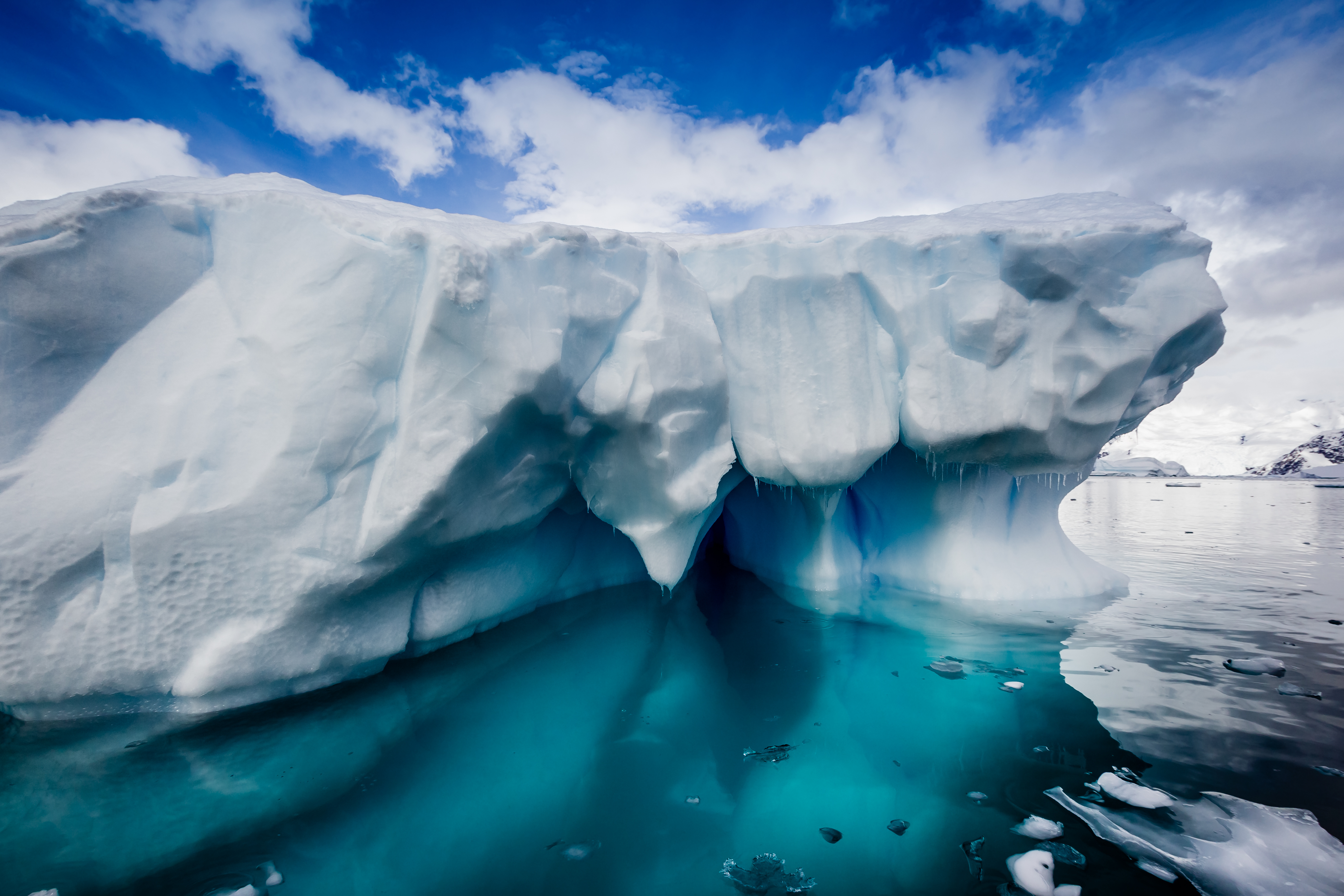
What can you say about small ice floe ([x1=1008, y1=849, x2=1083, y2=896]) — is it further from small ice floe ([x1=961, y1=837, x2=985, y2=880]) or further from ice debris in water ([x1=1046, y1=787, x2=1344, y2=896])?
ice debris in water ([x1=1046, y1=787, x2=1344, y2=896])

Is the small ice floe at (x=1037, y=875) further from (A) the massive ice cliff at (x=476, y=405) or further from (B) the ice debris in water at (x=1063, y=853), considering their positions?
(A) the massive ice cliff at (x=476, y=405)

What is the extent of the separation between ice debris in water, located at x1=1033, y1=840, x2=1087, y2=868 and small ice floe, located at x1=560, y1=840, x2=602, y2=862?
5.72 ft

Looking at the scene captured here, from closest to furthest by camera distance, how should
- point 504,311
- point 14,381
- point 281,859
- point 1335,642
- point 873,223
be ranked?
1. point 281,859
2. point 14,381
3. point 504,311
4. point 1335,642
5. point 873,223

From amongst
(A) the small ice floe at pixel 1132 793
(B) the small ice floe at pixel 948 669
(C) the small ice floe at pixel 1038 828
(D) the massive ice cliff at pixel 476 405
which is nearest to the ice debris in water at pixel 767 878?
(C) the small ice floe at pixel 1038 828

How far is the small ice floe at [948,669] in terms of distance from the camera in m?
3.82

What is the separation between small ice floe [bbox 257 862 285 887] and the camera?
204cm

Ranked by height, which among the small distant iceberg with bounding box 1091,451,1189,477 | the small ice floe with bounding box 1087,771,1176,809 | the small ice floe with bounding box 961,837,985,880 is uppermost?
the small distant iceberg with bounding box 1091,451,1189,477

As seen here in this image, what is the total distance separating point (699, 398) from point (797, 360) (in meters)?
1.00

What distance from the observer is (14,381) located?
9.29 ft

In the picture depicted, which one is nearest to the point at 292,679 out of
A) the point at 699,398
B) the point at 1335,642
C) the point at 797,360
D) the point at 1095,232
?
the point at 699,398

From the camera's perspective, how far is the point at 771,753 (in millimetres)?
2930

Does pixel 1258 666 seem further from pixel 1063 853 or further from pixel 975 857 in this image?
pixel 975 857

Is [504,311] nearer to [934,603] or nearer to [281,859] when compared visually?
[281,859]

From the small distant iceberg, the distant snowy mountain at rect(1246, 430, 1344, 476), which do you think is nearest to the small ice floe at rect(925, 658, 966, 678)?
the small distant iceberg
